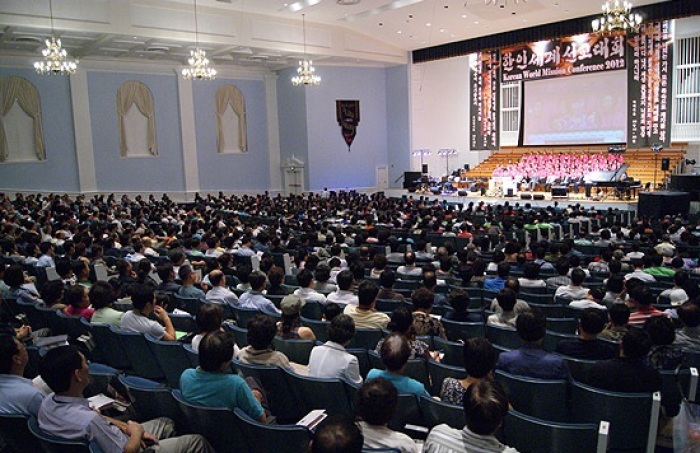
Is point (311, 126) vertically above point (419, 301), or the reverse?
point (311, 126)

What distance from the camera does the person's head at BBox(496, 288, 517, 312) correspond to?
4.84 meters

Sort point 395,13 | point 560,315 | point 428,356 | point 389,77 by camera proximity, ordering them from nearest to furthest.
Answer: point 428,356 → point 560,315 → point 395,13 → point 389,77

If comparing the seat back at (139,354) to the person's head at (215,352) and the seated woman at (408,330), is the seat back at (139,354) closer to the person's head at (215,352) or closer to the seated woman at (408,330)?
the person's head at (215,352)

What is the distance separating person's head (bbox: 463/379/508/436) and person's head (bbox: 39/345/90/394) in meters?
1.91

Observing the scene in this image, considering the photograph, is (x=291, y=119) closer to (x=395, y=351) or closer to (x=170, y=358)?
(x=170, y=358)

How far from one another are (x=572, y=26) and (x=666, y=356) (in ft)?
61.3

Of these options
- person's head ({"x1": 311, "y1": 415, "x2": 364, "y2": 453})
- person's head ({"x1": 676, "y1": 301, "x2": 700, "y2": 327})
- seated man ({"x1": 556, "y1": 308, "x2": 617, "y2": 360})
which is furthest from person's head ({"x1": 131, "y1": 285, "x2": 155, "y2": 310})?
person's head ({"x1": 676, "y1": 301, "x2": 700, "y2": 327})

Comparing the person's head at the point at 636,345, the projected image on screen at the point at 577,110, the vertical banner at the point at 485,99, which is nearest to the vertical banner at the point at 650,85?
the projected image on screen at the point at 577,110

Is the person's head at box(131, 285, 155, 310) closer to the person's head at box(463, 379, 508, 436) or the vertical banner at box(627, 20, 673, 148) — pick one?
the person's head at box(463, 379, 508, 436)

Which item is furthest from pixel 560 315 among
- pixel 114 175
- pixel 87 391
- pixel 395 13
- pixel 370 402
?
pixel 114 175

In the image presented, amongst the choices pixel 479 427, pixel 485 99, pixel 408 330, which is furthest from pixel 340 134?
pixel 479 427

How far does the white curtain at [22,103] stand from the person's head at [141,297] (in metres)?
16.6

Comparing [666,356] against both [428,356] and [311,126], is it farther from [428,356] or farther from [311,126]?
[311,126]

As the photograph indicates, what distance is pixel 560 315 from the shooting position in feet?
18.4
